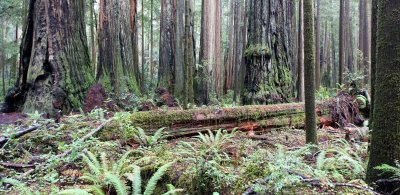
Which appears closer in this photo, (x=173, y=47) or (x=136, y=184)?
(x=136, y=184)

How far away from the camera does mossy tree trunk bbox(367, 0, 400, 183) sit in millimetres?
2707

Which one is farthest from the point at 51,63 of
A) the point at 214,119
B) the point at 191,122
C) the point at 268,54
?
the point at 268,54

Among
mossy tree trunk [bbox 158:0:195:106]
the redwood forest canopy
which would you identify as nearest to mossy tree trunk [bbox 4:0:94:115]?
the redwood forest canopy

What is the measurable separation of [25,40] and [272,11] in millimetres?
5850

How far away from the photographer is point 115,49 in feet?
31.6

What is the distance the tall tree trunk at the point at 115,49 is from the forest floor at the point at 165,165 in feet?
12.2

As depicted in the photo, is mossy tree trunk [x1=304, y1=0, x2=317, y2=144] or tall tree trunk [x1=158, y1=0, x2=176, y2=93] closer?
mossy tree trunk [x1=304, y1=0, x2=317, y2=144]

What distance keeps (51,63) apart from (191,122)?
12.8ft

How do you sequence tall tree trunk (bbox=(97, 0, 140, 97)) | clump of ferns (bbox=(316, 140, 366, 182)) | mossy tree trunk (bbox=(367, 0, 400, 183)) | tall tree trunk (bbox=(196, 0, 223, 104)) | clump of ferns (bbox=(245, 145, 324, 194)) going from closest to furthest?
clump of ferns (bbox=(245, 145, 324, 194)) → mossy tree trunk (bbox=(367, 0, 400, 183)) → clump of ferns (bbox=(316, 140, 366, 182)) → tall tree trunk (bbox=(97, 0, 140, 97)) → tall tree trunk (bbox=(196, 0, 223, 104))

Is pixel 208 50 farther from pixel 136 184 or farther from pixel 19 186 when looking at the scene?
pixel 19 186

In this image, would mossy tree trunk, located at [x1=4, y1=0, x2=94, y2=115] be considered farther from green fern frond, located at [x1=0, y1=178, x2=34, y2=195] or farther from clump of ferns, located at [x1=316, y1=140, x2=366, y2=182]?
clump of ferns, located at [x1=316, y1=140, x2=366, y2=182]

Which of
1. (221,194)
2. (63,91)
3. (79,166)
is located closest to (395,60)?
(221,194)

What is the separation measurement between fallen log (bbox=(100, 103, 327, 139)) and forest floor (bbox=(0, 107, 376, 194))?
6.4 inches

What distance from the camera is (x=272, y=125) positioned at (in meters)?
6.41
